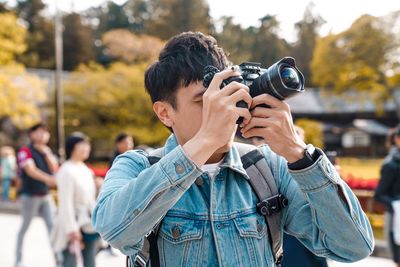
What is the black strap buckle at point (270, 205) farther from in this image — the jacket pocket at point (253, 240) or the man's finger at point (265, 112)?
the man's finger at point (265, 112)

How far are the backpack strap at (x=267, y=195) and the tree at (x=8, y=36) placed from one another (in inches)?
556

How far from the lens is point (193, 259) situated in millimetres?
1419

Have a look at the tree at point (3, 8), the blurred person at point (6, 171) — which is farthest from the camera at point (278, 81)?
the tree at point (3, 8)

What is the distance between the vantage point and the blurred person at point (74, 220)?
4.43 metres

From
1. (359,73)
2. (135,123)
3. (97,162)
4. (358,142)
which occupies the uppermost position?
(359,73)

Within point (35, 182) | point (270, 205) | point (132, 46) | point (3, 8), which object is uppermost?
point (3, 8)

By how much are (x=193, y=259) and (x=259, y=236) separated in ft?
0.66

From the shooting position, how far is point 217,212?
1467mm

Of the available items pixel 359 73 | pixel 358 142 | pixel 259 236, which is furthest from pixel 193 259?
pixel 358 142

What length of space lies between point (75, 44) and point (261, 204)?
41.0 metres

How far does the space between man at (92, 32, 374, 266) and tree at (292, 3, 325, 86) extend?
4478 centimetres

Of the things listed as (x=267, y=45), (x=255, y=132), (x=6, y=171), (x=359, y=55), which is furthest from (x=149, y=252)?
(x=267, y=45)

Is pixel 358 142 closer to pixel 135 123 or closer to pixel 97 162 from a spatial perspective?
pixel 97 162

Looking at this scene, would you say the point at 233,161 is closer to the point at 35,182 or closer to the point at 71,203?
the point at 71,203
